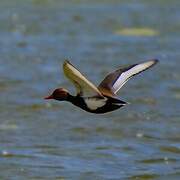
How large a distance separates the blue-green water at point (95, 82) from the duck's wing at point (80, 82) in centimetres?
196

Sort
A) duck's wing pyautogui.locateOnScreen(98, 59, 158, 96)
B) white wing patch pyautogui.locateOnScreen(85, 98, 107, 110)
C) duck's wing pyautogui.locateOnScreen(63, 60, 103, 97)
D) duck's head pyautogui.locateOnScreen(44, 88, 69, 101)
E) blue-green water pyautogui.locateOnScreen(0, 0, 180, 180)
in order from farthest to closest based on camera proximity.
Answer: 1. blue-green water pyautogui.locateOnScreen(0, 0, 180, 180)
2. duck's wing pyautogui.locateOnScreen(98, 59, 158, 96)
3. duck's head pyautogui.locateOnScreen(44, 88, 69, 101)
4. white wing patch pyautogui.locateOnScreen(85, 98, 107, 110)
5. duck's wing pyautogui.locateOnScreen(63, 60, 103, 97)

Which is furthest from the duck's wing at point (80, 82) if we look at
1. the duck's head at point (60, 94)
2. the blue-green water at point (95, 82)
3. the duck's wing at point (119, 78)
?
the blue-green water at point (95, 82)

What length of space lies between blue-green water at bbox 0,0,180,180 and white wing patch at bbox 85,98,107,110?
188cm

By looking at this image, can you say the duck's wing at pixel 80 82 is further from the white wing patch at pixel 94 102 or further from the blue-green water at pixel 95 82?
the blue-green water at pixel 95 82

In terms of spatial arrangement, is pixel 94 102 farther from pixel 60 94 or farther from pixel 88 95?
pixel 60 94

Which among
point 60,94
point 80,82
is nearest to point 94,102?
point 80,82

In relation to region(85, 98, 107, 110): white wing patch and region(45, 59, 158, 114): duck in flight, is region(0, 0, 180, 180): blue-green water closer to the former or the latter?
region(45, 59, 158, 114): duck in flight

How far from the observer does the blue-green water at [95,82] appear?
8719mm

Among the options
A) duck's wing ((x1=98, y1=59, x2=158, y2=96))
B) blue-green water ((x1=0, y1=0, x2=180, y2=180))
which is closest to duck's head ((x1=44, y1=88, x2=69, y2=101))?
duck's wing ((x1=98, y1=59, x2=158, y2=96))

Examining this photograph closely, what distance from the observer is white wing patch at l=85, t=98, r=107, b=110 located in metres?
6.38

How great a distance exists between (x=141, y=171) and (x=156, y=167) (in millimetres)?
234

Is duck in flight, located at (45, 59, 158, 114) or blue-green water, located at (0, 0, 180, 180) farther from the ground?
duck in flight, located at (45, 59, 158, 114)

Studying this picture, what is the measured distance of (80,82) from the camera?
6227 millimetres

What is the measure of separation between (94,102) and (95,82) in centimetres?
567
